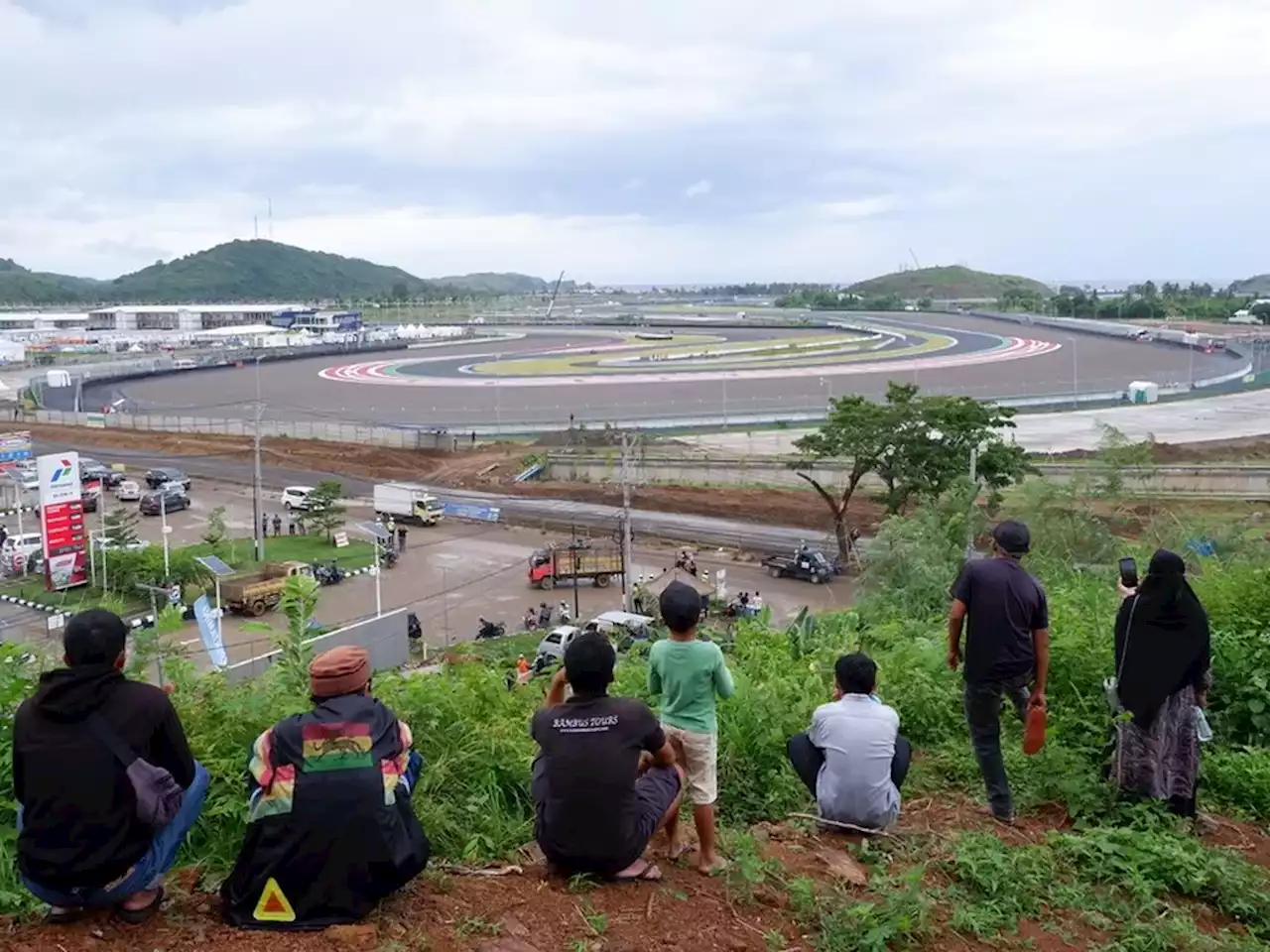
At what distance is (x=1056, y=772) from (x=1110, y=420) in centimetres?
4495

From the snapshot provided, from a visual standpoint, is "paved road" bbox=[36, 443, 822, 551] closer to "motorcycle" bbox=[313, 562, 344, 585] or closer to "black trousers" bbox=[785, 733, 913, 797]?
"motorcycle" bbox=[313, 562, 344, 585]

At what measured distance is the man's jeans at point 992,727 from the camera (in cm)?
484

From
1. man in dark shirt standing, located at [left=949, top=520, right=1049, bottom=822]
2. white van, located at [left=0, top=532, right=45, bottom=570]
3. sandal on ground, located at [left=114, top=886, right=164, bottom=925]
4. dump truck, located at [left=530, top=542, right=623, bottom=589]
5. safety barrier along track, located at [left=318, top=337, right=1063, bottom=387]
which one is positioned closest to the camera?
sandal on ground, located at [left=114, top=886, right=164, bottom=925]

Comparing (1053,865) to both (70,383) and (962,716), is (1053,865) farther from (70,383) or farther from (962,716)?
(70,383)

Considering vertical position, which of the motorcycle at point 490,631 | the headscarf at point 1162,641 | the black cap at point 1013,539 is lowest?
the motorcycle at point 490,631

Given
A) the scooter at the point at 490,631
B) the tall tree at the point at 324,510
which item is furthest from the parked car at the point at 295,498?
the scooter at the point at 490,631

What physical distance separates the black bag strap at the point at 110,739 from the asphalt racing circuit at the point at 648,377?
44386mm

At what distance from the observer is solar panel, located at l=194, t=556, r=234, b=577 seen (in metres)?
22.1

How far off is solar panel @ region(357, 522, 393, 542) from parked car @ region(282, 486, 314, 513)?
6.07 ft

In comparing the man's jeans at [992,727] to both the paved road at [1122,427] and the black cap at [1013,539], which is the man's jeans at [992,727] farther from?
the paved road at [1122,427]

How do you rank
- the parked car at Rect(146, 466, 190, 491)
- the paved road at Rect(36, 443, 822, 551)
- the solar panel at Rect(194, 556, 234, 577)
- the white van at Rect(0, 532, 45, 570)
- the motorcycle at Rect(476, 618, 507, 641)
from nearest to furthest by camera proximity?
1. the motorcycle at Rect(476, 618, 507, 641)
2. the solar panel at Rect(194, 556, 234, 577)
3. the white van at Rect(0, 532, 45, 570)
4. the paved road at Rect(36, 443, 822, 551)
5. the parked car at Rect(146, 466, 190, 491)

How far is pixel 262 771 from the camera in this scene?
3.33 meters

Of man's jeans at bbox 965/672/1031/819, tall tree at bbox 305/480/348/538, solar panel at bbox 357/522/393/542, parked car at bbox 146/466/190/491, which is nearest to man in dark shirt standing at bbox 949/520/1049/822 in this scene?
man's jeans at bbox 965/672/1031/819

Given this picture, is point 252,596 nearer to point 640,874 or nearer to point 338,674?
point 640,874
